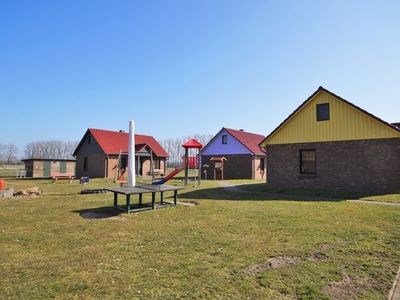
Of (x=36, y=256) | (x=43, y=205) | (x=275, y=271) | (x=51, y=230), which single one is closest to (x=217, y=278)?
(x=275, y=271)

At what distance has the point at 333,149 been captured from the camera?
18.1m

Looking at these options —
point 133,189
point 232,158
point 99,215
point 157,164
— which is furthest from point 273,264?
point 157,164

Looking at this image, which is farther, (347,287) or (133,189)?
(133,189)

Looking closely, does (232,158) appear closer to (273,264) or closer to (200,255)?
(200,255)

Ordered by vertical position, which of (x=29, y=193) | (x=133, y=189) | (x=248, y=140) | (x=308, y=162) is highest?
(x=248, y=140)

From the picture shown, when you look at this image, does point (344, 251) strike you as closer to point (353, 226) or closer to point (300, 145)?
point (353, 226)

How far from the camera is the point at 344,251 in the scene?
6383 mm

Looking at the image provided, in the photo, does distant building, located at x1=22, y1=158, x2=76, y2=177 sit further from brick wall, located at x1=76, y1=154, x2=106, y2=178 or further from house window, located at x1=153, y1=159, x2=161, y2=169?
house window, located at x1=153, y1=159, x2=161, y2=169

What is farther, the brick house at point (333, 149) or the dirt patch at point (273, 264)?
the brick house at point (333, 149)

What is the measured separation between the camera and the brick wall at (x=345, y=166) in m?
16.3

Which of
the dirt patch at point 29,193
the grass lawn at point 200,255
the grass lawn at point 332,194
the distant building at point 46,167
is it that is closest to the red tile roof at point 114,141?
the distant building at point 46,167

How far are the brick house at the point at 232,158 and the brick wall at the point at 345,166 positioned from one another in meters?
13.1

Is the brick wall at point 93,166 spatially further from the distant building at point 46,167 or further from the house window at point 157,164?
the house window at point 157,164

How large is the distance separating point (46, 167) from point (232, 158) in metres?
25.0
